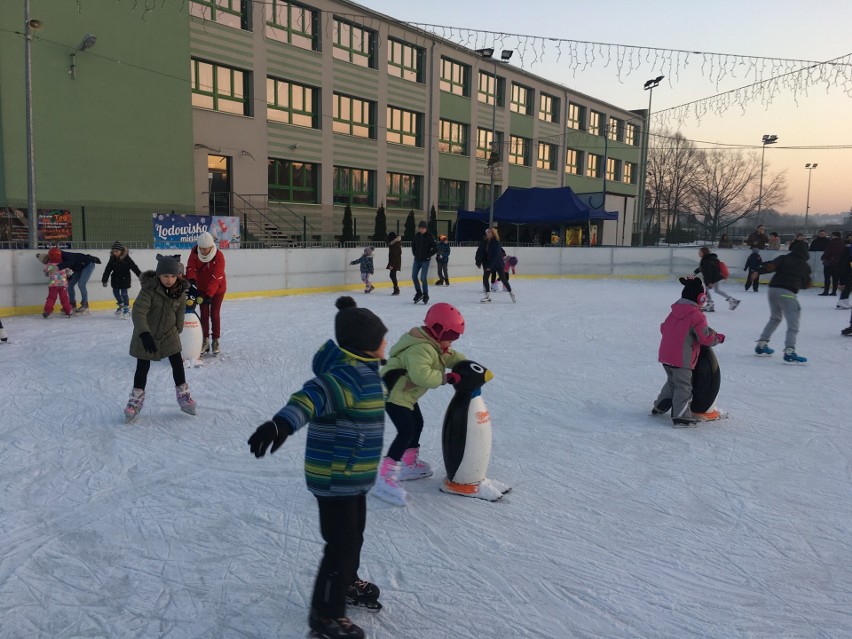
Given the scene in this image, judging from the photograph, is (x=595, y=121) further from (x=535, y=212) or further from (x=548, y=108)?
(x=535, y=212)

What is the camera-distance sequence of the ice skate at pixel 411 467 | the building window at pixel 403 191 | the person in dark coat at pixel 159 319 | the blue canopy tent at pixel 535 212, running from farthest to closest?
the building window at pixel 403 191 < the blue canopy tent at pixel 535 212 < the person in dark coat at pixel 159 319 < the ice skate at pixel 411 467

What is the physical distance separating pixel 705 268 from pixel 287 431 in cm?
1125

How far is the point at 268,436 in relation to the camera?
6.53 feet

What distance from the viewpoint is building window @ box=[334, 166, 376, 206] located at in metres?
25.5

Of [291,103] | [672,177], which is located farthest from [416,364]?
[672,177]

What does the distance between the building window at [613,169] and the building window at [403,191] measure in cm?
2222

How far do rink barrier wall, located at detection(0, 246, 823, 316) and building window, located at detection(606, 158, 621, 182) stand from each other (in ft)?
87.0

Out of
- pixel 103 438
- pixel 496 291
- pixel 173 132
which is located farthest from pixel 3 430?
pixel 173 132

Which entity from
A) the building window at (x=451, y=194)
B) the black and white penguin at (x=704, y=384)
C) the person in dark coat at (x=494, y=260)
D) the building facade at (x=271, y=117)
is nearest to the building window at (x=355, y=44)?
the building facade at (x=271, y=117)

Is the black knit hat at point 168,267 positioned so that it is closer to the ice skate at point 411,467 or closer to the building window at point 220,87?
the ice skate at point 411,467

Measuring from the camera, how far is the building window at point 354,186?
25530mm

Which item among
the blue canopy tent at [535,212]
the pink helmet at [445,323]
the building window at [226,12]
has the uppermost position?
the building window at [226,12]

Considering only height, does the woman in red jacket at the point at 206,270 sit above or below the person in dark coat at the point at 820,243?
below

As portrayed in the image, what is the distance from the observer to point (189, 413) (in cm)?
513
